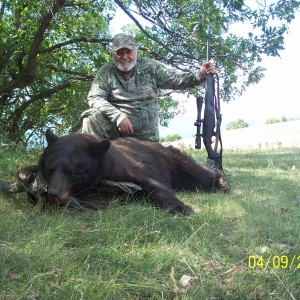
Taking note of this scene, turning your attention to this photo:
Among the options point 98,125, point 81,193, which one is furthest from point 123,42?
point 81,193

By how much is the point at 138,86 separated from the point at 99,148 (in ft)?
6.83

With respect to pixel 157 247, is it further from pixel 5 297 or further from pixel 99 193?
pixel 99 193

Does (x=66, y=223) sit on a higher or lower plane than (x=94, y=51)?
lower

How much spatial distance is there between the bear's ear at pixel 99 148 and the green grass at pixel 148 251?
520mm

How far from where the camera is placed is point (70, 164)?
3.41 meters

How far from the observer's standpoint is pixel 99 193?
145 inches

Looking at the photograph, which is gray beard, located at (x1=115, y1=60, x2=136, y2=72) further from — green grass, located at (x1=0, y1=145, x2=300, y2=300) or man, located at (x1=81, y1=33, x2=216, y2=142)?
green grass, located at (x1=0, y1=145, x2=300, y2=300)

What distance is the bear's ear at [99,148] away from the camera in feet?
11.8

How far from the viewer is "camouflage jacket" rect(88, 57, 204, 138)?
17.9ft

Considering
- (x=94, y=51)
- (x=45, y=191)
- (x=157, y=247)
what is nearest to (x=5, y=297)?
(x=157, y=247)

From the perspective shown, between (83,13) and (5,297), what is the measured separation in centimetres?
773

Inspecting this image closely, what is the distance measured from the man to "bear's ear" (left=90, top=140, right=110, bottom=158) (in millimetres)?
1582

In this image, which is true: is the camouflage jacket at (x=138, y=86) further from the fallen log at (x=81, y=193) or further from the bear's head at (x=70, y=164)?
the fallen log at (x=81, y=193)

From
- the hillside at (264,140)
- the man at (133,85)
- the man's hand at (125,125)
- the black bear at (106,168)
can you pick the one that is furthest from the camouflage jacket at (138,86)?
the hillside at (264,140)
